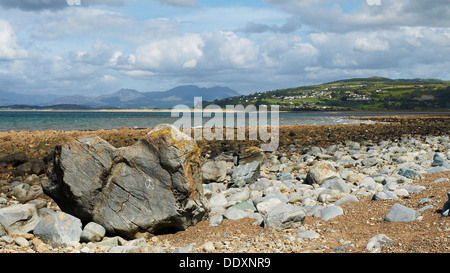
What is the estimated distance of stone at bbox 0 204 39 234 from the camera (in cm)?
925

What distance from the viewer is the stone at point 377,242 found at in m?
7.19

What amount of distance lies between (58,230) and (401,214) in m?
8.34

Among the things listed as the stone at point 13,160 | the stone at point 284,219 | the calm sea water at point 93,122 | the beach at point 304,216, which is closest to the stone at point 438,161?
the beach at point 304,216

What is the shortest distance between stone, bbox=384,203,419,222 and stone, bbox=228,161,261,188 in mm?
6952

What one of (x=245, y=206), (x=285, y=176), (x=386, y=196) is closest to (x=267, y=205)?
(x=245, y=206)

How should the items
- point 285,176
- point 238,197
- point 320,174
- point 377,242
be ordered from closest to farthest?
1. point 377,242
2. point 238,197
3. point 320,174
4. point 285,176

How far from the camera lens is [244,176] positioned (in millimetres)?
15352

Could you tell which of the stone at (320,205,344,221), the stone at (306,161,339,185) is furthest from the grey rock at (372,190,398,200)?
the stone at (306,161,339,185)

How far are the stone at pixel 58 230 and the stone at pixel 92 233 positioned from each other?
141 millimetres

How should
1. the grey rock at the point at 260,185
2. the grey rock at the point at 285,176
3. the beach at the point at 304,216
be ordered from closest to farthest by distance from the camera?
1. the beach at the point at 304,216
2. the grey rock at the point at 260,185
3. the grey rock at the point at 285,176

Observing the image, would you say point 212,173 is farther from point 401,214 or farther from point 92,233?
point 401,214

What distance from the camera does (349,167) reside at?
1809cm

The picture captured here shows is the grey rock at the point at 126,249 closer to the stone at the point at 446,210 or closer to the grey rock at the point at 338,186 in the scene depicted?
the stone at the point at 446,210
